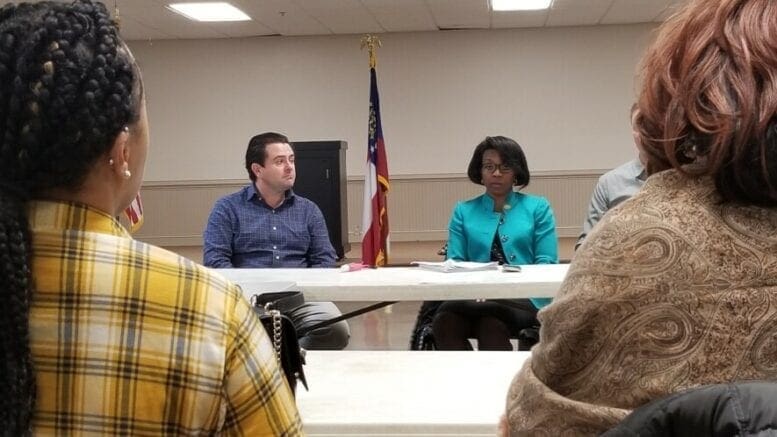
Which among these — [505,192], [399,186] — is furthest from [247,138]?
[505,192]

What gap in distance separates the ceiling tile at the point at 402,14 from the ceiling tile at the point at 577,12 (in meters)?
1.43

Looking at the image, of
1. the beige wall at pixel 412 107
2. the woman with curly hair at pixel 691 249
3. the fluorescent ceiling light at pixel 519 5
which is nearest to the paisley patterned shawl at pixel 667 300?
the woman with curly hair at pixel 691 249

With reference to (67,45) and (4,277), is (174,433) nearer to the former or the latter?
(4,277)

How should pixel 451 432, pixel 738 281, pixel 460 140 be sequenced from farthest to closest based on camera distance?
pixel 460 140
pixel 451 432
pixel 738 281

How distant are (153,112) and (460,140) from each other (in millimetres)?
4102

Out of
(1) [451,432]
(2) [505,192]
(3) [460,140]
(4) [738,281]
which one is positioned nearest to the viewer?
(4) [738,281]

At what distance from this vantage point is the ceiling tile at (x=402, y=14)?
8.15 metres

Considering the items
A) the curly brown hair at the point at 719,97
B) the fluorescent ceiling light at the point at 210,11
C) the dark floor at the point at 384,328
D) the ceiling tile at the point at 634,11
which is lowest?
the dark floor at the point at 384,328

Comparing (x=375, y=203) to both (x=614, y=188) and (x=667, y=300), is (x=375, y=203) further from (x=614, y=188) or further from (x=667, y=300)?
(x=667, y=300)

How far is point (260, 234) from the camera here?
13.3ft

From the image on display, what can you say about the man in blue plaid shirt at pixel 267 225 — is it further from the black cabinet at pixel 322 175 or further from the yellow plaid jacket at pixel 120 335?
the black cabinet at pixel 322 175

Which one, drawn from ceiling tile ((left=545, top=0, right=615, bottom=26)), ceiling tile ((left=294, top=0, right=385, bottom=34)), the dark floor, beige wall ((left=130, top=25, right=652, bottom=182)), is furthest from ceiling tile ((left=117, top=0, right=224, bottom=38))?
ceiling tile ((left=545, top=0, right=615, bottom=26))

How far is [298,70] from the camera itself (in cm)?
1005

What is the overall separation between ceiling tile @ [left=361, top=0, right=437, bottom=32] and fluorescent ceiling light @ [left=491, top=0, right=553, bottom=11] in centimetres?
77
